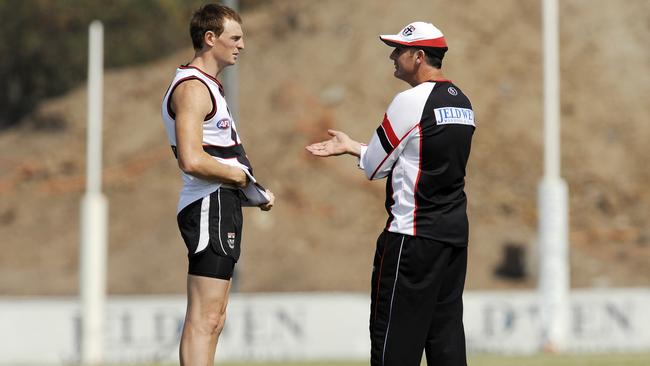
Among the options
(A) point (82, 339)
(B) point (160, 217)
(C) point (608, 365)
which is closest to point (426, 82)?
(C) point (608, 365)

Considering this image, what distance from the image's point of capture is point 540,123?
4409 centimetres

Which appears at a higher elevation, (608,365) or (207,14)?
(207,14)

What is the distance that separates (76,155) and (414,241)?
41270 millimetres

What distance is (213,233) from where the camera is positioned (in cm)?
768

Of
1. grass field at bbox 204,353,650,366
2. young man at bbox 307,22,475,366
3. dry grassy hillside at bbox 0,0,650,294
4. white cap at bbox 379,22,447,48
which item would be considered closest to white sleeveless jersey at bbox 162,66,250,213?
young man at bbox 307,22,475,366

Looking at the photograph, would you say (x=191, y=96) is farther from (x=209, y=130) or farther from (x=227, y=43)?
(x=227, y=43)

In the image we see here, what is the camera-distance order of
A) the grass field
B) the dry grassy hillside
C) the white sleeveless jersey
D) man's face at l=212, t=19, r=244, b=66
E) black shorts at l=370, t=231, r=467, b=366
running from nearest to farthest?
1. black shorts at l=370, t=231, r=467, b=366
2. the white sleeveless jersey
3. man's face at l=212, t=19, r=244, b=66
4. the grass field
5. the dry grassy hillside

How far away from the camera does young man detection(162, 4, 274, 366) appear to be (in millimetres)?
7570

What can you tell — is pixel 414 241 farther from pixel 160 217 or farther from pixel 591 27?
pixel 591 27

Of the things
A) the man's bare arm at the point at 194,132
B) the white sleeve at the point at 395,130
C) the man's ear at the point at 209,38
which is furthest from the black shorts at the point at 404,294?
the man's ear at the point at 209,38

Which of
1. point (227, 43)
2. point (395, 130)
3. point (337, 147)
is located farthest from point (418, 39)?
point (227, 43)

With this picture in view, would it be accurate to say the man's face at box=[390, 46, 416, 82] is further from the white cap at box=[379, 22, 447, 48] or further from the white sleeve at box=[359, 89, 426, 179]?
the white sleeve at box=[359, 89, 426, 179]

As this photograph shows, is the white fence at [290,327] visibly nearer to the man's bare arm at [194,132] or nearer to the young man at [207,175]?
the young man at [207,175]

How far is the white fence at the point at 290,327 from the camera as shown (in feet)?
70.0
